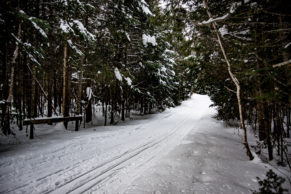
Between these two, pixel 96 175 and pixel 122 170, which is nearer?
pixel 96 175

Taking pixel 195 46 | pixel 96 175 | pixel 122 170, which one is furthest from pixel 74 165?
pixel 195 46

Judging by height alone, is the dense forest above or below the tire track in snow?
above

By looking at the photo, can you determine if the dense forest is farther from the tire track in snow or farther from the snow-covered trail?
the tire track in snow

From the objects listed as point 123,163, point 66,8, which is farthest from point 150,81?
point 123,163

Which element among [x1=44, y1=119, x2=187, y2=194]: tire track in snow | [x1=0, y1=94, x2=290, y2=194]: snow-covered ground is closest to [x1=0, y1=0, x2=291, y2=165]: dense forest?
[x1=0, y1=94, x2=290, y2=194]: snow-covered ground

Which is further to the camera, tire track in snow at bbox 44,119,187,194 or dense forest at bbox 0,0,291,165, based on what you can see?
dense forest at bbox 0,0,291,165

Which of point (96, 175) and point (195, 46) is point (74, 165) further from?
point (195, 46)

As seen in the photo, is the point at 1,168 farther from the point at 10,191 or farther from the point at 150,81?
the point at 150,81

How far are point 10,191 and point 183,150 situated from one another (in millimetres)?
4675

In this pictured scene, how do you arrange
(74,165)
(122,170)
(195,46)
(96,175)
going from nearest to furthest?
(96,175) < (122,170) < (74,165) < (195,46)

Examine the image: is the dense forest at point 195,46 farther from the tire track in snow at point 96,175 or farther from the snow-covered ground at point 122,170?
the tire track in snow at point 96,175

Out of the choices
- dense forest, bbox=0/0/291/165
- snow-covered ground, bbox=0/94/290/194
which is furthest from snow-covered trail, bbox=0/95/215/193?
dense forest, bbox=0/0/291/165

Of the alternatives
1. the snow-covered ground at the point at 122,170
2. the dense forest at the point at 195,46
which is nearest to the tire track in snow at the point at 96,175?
the snow-covered ground at the point at 122,170

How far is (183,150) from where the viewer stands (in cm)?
525
